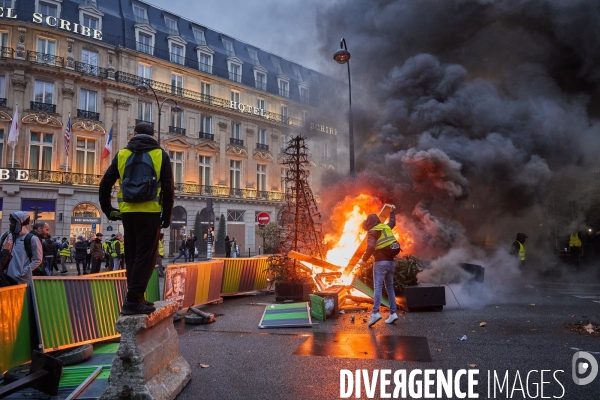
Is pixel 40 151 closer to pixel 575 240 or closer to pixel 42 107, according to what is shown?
pixel 42 107

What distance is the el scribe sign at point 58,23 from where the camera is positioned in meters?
24.4

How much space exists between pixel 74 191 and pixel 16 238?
73.9 ft

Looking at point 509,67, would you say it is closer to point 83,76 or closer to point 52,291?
point 52,291

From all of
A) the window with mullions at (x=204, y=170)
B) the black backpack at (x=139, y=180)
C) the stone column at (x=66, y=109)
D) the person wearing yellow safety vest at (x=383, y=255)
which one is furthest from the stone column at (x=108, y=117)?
the black backpack at (x=139, y=180)

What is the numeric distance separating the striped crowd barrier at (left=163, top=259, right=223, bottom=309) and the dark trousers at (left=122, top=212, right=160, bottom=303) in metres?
3.39

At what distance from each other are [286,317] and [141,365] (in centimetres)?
371

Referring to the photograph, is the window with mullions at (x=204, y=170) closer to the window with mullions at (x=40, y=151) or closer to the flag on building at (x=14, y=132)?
the window with mullions at (x=40, y=151)

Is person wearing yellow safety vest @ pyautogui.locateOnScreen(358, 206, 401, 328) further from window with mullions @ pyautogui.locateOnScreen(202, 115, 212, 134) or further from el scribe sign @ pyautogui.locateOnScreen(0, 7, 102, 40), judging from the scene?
window with mullions @ pyautogui.locateOnScreen(202, 115, 212, 134)

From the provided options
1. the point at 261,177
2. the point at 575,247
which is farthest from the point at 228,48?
the point at 575,247

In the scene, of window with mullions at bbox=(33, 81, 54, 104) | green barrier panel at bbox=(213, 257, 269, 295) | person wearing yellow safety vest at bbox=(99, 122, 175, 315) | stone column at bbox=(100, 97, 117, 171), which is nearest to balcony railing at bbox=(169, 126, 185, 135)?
stone column at bbox=(100, 97, 117, 171)

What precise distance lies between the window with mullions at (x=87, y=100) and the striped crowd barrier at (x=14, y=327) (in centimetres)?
2614

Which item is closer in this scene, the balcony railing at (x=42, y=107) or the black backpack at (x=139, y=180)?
the black backpack at (x=139, y=180)

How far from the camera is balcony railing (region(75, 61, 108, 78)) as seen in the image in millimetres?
26098

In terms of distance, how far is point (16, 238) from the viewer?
5.49 m
